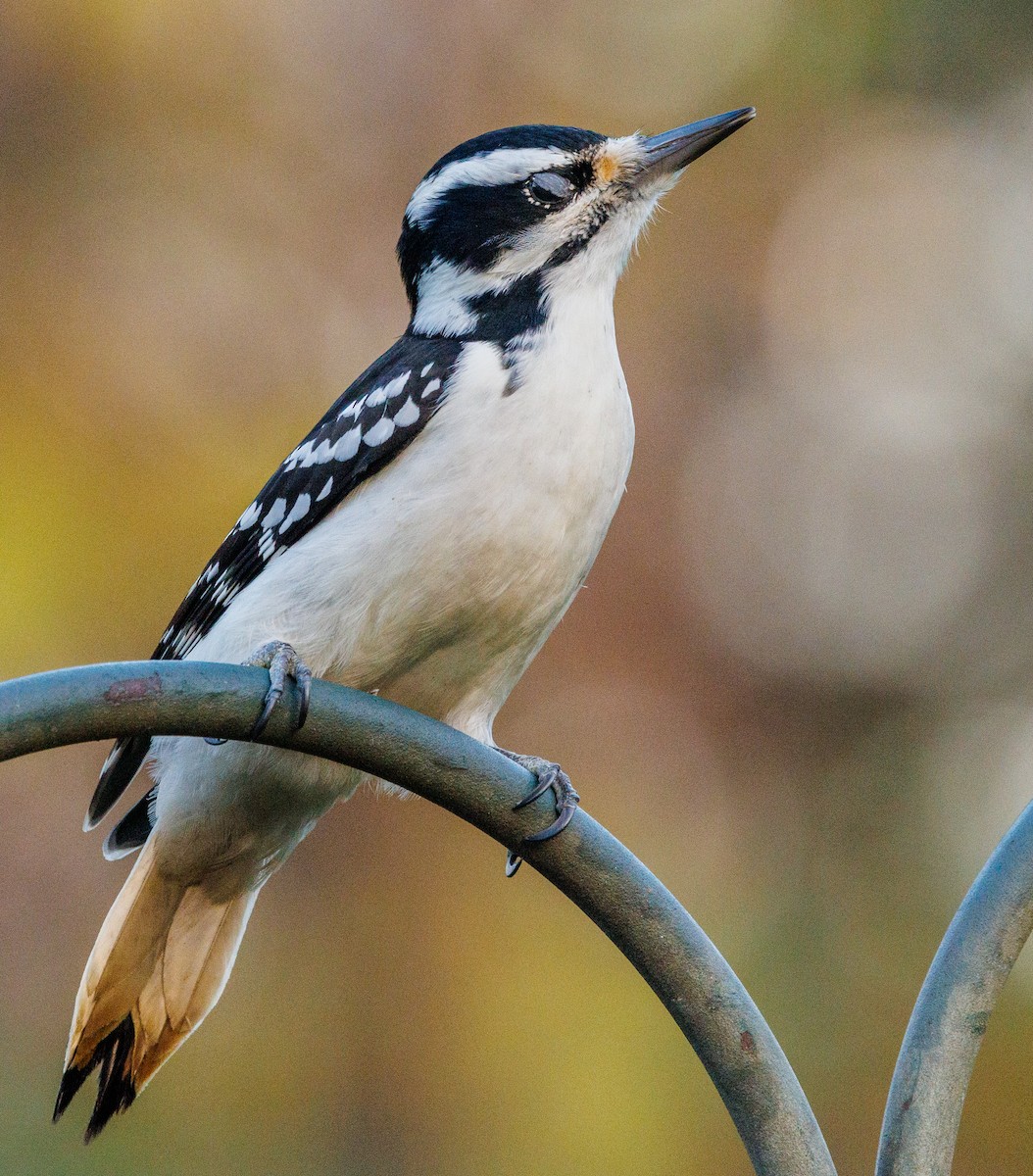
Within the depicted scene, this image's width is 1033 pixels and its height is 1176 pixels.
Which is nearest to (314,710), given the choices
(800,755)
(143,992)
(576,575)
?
(576,575)

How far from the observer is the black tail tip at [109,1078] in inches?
122

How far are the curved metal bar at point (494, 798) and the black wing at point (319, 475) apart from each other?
33.4 inches

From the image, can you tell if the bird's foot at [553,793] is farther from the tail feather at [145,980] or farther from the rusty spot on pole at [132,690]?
the tail feather at [145,980]

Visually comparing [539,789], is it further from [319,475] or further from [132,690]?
[319,475]

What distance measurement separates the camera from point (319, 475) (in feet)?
10.4

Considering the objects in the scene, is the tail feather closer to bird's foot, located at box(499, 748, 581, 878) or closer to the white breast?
the white breast

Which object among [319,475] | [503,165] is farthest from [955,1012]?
[503,165]

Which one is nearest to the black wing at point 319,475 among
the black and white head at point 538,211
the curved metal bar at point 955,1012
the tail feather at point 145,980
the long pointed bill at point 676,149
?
the black and white head at point 538,211

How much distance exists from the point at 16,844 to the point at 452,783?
496 cm

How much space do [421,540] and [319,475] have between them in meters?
0.44

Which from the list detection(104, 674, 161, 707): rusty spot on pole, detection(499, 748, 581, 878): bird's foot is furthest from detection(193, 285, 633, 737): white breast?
detection(104, 674, 161, 707): rusty spot on pole

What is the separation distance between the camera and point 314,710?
7.48 feet

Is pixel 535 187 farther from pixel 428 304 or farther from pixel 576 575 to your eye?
pixel 576 575

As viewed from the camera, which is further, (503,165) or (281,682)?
(503,165)
